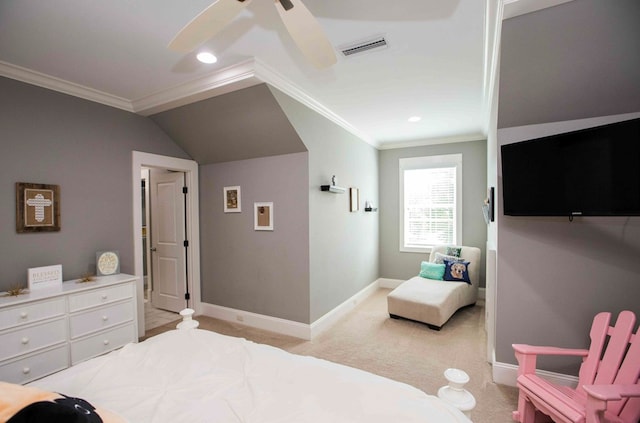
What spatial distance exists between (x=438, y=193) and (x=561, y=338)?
10.5 feet

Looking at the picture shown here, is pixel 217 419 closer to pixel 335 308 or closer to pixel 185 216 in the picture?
pixel 335 308

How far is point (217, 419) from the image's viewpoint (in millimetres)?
1135

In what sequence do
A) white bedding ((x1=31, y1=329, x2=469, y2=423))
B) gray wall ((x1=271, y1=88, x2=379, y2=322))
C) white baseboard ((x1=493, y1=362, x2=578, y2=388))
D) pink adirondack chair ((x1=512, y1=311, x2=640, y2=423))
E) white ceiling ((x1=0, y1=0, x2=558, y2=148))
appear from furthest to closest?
gray wall ((x1=271, y1=88, x2=379, y2=322)) → white baseboard ((x1=493, y1=362, x2=578, y2=388)) → white ceiling ((x1=0, y1=0, x2=558, y2=148)) → pink adirondack chair ((x1=512, y1=311, x2=640, y2=423)) → white bedding ((x1=31, y1=329, x2=469, y2=423))

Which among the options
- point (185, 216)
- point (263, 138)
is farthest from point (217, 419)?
point (185, 216)

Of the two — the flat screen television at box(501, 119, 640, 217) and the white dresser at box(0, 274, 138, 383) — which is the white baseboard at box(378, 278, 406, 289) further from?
the white dresser at box(0, 274, 138, 383)

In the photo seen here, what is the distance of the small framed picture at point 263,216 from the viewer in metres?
3.57

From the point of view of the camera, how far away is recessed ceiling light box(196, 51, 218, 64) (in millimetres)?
2299

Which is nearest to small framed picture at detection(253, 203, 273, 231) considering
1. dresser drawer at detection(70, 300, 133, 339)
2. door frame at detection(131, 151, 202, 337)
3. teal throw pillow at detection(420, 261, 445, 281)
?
door frame at detection(131, 151, 202, 337)

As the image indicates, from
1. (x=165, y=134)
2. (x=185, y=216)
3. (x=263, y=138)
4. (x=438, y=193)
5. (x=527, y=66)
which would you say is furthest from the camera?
(x=438, y=193)

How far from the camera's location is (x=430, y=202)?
5.24 metres

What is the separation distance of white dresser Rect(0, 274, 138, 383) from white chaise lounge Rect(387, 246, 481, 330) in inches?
122

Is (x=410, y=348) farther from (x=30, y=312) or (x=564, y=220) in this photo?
(x=30, y=312)

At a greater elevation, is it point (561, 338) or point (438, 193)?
point (438, 193)

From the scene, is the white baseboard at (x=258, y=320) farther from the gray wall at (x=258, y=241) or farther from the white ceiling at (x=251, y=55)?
the white ceiling at (x=251, y=55)
